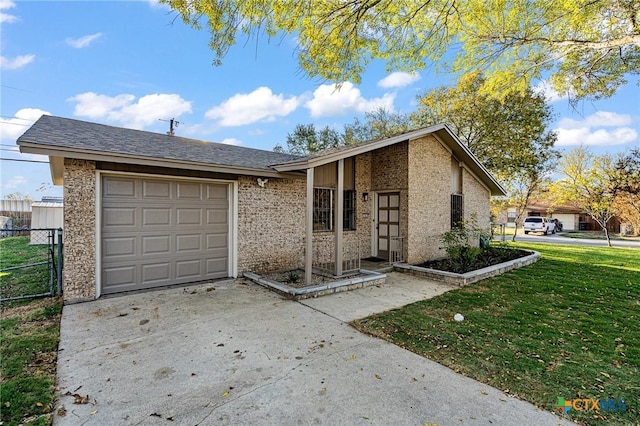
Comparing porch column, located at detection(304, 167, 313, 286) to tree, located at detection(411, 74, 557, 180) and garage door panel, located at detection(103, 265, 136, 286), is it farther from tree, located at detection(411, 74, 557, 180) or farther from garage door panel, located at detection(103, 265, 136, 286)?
tree, located at detection(411, 74, 557, 180)

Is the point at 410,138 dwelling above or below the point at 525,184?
above

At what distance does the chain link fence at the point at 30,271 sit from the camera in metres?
5.95

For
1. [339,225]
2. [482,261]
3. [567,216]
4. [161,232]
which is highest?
[567,216]

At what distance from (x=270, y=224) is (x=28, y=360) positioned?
5165 millimetres

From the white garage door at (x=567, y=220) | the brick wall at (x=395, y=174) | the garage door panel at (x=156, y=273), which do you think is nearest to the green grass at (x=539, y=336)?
the brick wall at (x=395, y=174)

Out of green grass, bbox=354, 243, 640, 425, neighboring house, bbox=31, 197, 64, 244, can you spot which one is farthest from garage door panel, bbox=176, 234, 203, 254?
neighboring house, bbox=31, 197, 64, 244

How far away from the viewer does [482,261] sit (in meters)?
9.59

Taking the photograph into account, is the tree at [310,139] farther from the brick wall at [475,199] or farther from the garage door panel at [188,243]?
the garage door panel at [188,243]

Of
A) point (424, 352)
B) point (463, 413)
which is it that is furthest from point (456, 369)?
point (463, 413)

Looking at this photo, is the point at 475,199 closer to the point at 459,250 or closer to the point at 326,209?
the point at 459,250

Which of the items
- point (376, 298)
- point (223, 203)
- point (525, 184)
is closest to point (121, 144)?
point (223, 203)

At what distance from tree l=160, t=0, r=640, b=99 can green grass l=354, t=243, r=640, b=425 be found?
4.56 m

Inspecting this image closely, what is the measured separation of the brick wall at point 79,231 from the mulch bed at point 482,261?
26.4 ft

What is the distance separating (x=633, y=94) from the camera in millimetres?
8453
